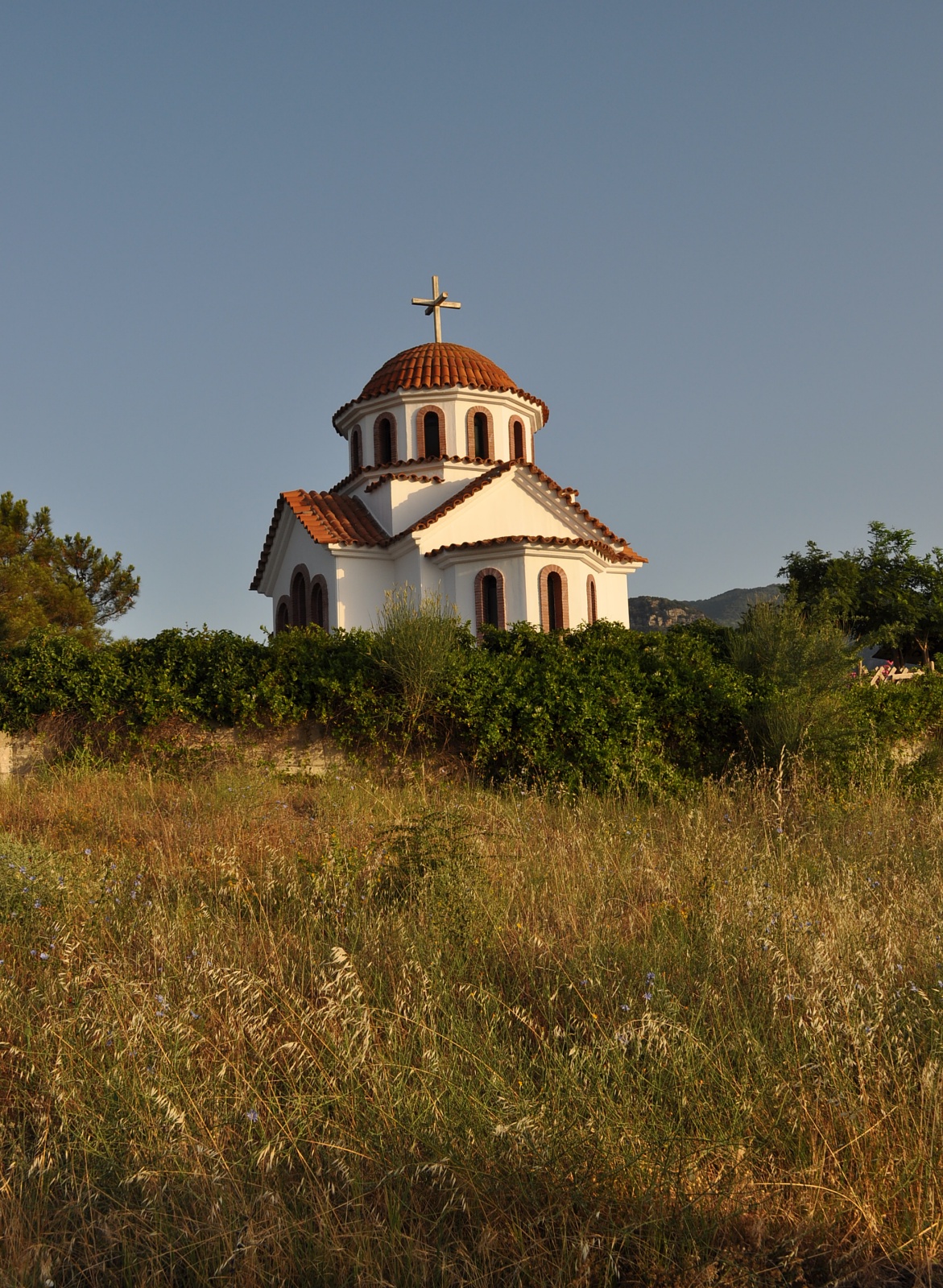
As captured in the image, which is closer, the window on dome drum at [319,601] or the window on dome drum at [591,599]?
the window on dome drum at [591,599]

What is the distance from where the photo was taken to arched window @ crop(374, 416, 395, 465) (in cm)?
2503

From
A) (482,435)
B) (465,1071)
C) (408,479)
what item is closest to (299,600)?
(408,479)

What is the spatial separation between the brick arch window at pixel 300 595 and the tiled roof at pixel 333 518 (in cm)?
140

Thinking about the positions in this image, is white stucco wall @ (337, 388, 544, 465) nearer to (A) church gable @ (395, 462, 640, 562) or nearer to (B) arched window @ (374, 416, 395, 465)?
(B) arched window @ (374, 416, 395, 465)

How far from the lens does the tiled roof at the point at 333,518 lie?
22.6 metres

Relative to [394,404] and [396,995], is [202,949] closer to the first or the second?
[396,995]

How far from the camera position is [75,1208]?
8.63ft

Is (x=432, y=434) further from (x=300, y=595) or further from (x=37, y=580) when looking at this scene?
(x=37, y=580)

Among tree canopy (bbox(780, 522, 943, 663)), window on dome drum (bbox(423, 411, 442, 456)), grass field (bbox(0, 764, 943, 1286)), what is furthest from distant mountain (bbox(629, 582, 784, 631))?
grass field (bbox(0, 764, 943, 1286))

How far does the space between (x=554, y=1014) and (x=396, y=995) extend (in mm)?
680

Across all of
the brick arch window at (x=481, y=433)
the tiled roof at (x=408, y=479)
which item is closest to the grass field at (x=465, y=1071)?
the tiled roof at (x=408, y=479)

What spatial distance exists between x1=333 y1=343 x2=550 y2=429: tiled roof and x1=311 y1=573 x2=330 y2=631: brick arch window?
5535mm

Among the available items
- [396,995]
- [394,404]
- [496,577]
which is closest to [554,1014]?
[396,995]

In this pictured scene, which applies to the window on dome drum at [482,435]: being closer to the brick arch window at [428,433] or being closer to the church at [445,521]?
the church at [445,521]
